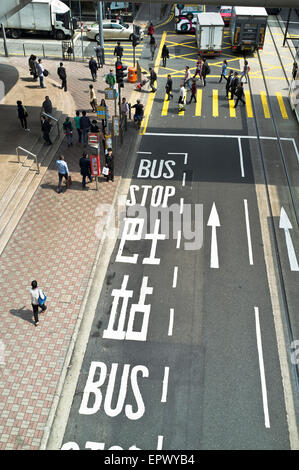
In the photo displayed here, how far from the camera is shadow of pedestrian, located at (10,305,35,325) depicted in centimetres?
1446

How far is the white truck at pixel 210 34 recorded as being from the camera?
34625 mm

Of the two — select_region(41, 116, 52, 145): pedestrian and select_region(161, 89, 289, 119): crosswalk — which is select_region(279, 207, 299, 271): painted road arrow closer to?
select_region(161, 89, 289, 119): crosswalk

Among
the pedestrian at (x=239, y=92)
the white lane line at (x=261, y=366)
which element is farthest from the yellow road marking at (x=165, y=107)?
the white lane line at (x=261, y=366)

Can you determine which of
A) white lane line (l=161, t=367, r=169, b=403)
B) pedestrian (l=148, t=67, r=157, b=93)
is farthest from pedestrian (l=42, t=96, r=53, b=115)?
white lane line (l=161, t=367, r=169, b=403)

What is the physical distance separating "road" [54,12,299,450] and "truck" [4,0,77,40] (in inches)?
801

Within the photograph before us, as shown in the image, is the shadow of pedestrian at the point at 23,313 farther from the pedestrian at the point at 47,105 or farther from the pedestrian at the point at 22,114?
the pedestrian at the point at 47,105

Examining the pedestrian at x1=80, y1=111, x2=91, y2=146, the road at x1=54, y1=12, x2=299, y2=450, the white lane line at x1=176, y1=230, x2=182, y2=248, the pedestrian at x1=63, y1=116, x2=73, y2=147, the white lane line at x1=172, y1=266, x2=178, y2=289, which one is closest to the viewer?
the road at x1=54, y1=12, x2=299, y2=450

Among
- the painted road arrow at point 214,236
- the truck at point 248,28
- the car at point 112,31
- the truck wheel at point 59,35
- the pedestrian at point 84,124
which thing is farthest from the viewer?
the truck wheel at point 59,35

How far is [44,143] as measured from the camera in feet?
76.0

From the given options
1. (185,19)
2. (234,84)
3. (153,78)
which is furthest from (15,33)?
(234,84)

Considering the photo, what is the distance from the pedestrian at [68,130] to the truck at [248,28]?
19.3m

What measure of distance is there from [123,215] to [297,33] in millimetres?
31970

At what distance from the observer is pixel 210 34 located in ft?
114
